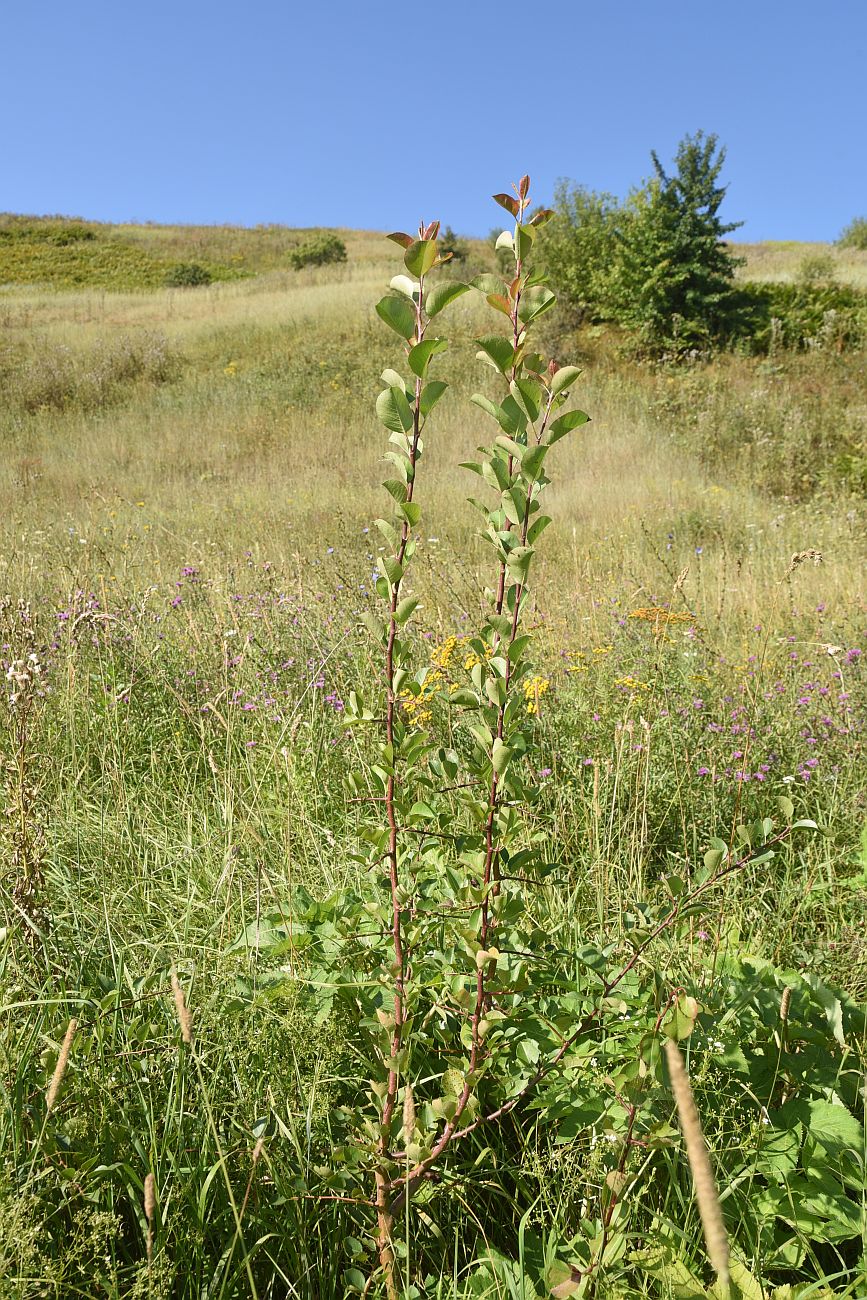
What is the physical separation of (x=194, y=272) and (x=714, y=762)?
101ft

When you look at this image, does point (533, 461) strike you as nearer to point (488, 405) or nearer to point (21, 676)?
point (488, 405)

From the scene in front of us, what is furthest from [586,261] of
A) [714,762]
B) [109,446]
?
[714,762]

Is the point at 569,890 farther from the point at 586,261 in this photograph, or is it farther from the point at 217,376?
the point at 586,261

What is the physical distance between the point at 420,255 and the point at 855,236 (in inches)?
1756

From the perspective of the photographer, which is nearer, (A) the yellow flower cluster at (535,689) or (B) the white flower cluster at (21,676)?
(B) the white flower cluster at (21,676)

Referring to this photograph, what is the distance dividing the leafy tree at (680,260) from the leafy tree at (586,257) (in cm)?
57

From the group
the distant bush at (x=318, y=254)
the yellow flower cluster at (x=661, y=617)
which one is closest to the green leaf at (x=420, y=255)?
the yellow flower cluster at (x=661, y=617)

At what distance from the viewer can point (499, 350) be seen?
106 centimetres

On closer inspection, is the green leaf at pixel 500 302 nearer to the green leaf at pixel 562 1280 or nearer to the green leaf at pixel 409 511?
the green leaf at pixel 409 511

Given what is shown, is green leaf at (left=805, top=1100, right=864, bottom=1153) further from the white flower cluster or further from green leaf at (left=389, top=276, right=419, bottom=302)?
the white flower cluster

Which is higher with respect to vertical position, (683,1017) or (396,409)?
(396,409)

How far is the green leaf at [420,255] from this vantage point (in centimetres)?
101

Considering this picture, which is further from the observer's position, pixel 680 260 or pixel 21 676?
pixel 680 260

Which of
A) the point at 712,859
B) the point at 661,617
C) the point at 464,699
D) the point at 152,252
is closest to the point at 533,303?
the point at 464,699
